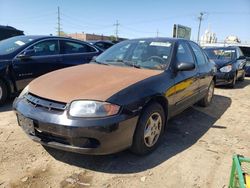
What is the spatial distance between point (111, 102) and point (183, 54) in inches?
83.3

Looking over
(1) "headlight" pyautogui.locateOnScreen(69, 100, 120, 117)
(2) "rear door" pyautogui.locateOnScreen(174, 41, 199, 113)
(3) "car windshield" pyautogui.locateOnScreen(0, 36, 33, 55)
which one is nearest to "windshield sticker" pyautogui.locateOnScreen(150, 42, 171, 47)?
(2) "rear door" pyautogui.locateOnScreen(174, 41, 199, 113)

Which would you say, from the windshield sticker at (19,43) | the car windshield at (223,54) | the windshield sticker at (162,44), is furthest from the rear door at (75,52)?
the car windshield at (223,54)

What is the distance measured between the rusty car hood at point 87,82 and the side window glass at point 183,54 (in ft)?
2.32

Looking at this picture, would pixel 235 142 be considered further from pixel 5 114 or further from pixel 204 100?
pixel 5 114

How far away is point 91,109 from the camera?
2701 millimetres

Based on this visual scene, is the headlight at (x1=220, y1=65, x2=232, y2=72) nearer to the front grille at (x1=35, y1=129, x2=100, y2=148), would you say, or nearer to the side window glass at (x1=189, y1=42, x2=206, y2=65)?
the side window glass at (x1=189, y1=42, x2=206, y2=65)

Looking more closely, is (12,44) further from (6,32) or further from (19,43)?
(6,32)

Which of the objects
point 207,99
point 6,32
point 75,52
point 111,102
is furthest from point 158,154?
point 6,32

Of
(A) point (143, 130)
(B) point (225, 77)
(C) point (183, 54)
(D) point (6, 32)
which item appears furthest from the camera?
(D) point (6, 32)

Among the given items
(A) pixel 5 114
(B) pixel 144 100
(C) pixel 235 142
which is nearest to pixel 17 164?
(B) pixel 144 100

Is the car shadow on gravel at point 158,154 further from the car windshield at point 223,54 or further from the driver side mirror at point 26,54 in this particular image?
the car windshield at point 223,54

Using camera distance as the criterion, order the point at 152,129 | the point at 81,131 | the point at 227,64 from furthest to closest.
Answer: the point at 227,64
the point at 152,129
the point at 81,131

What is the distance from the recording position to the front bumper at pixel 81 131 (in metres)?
2.65

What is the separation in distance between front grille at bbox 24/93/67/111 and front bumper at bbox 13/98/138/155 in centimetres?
4
